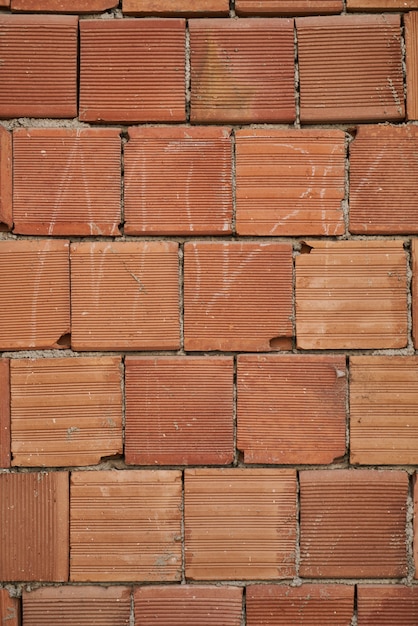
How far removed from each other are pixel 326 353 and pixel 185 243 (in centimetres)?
52

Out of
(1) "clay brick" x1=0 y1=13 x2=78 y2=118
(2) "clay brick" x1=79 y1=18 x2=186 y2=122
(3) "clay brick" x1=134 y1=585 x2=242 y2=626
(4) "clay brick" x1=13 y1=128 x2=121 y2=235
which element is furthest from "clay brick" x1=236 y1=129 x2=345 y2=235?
(3) "clay brick" x1=134 y1=585 x2=242 y2=626

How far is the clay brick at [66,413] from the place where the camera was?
1927 mm

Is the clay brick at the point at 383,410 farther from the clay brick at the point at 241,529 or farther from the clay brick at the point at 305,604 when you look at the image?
the clay brick at the point at 305,604

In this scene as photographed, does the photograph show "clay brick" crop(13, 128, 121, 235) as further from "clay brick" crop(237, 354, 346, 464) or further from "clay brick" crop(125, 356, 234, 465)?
"clay brick" crop(237, 354, 346, 464)

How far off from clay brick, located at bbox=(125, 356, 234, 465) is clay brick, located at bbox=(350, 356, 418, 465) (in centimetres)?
37

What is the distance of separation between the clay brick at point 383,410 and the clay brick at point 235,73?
78cm

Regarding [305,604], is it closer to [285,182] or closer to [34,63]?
[285,182]

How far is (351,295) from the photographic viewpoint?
6.33 ft

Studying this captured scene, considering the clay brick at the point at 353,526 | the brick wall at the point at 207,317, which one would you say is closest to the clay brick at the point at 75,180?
the brick wall at the point at 207,317

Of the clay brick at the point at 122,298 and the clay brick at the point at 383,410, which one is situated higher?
the clay brick at the point at 122,298

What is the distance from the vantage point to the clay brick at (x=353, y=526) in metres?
1.92

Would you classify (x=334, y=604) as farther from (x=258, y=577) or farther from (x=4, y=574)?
(x=4, y=574)

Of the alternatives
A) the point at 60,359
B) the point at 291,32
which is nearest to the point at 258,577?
the point at 60,359

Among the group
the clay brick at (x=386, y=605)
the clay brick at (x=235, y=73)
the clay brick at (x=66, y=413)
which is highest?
the clay brick at (x=235, y=73)
